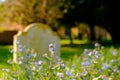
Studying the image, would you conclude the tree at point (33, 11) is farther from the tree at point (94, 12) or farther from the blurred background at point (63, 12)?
the tree at point (94, 12)

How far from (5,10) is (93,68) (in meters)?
25.7

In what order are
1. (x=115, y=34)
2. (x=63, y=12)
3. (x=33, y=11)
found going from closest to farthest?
(x=63, y=12) < (x=33, y=11) < (x=115, y=34)

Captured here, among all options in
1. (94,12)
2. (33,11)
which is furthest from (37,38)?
(33,11)

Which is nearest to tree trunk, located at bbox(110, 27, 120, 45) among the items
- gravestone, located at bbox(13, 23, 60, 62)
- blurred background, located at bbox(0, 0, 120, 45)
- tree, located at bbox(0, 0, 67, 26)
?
blurred background, located at bbox(0, 0, 120, 45)

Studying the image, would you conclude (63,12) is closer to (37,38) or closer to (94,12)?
(94,12)

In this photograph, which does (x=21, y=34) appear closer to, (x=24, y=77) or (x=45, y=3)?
(x=24, y=77)

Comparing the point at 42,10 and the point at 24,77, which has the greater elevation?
the point at 42,10

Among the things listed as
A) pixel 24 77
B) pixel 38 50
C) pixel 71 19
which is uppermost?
pixel 71 19

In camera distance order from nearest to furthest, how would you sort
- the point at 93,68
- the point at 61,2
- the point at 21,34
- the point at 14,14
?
the point at 93,68
the point at 21,34
the point at 61,2
the point at 14,14

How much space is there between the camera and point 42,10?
28.4 m

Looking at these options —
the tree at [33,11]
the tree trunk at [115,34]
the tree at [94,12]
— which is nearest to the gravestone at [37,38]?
the tree at [33,11]

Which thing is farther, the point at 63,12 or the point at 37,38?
the point at 63,12

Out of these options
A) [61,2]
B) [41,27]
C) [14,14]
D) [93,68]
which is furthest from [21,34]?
[14,14]

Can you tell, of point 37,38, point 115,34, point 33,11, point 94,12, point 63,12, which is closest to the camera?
point 37,38
